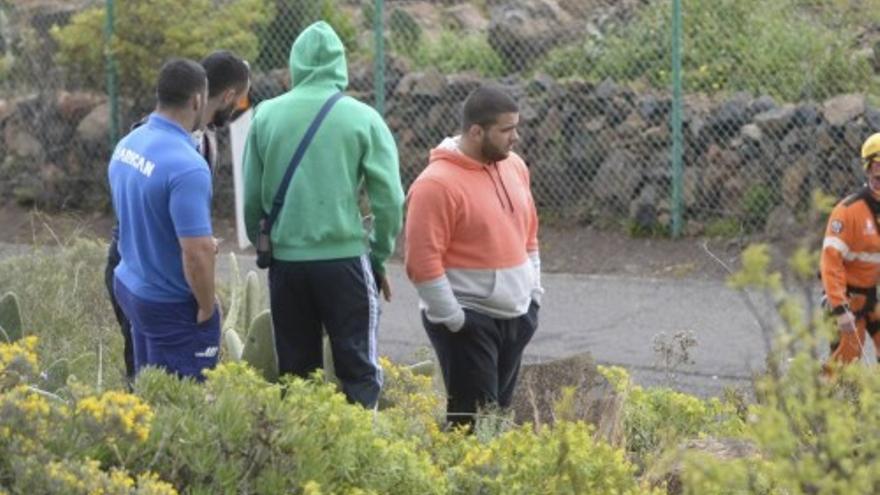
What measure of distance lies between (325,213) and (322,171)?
165 millimetres

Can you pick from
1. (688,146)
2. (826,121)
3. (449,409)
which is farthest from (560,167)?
(449,409)

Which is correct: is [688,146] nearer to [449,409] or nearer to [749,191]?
[749,191]

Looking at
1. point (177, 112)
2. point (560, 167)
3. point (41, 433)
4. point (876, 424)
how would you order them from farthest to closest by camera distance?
point (560, 167)
point (177, 112)
point (41, 433)
point (876, 424)

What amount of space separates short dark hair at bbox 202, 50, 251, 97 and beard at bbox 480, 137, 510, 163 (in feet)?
3.24

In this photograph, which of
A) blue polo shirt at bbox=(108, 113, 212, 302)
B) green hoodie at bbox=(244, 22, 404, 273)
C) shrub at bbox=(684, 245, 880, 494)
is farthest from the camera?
green hoodie at bbox=(244, 22, 404, 273)

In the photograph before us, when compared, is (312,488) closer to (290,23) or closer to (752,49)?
(752,49)

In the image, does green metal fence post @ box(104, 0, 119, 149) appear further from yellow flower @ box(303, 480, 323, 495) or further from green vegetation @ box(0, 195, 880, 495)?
yellow flower @ box(303, 480, 323, 495)

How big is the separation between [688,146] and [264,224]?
24.5ft

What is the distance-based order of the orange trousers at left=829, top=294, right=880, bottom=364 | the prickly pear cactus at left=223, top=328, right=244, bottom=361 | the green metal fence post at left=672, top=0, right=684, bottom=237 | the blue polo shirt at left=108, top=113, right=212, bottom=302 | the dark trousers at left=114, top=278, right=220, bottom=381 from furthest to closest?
1. the green metal fence post at left=672, top=0, right=684, bottom=237
2. the orange trousers at left=829, top=294, right=880, bottom=364
3. the prickly pear cactus at left=223, top=328, right=244, bottom=361
4. the dark trousers at left=114, top=278, right=220, bottom=381
5. the blue polo shirt at left=108, top=113, right=212, bottom=302

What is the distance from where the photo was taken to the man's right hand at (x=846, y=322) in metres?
9.31

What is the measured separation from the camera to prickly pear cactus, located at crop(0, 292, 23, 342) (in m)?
8.09

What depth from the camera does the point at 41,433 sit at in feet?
16.5

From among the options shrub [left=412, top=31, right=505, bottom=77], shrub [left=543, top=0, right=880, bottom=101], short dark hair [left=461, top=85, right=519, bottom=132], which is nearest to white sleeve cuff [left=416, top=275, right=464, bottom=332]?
short dark hair [left=461, top=85, right=519, bottom=132]

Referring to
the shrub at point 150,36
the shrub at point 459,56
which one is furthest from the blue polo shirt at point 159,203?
the shrub at point 459,56
